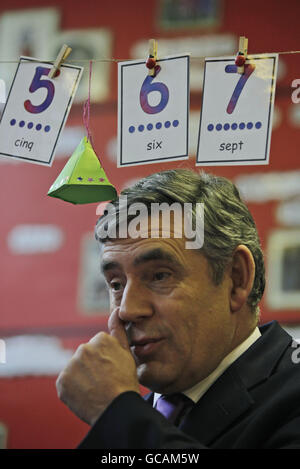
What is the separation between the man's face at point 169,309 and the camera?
5.76 feet

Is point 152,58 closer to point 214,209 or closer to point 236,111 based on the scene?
point 236,111

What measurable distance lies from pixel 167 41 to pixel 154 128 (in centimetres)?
190

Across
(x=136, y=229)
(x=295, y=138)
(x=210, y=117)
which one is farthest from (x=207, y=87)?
(x=295, y=138)

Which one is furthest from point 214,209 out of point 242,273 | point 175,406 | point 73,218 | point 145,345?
point 73,218

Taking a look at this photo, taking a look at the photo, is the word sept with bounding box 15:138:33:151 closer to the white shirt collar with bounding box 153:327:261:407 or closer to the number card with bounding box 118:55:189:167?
the number card with bounding box 118:55:189:167

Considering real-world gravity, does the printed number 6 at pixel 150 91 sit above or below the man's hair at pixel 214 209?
above

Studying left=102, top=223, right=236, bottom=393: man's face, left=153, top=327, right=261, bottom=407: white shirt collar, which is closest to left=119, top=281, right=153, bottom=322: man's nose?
left=102, top=223, right=236, bottom=393: man's face

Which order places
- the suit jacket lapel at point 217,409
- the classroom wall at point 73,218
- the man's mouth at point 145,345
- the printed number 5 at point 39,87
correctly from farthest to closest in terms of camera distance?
1. the classroom wall at point 73,218
2. the printed number 5 at point 39,87
3. the man's mouth at point 145,345
4. the suit jacket lapel at point 217,409

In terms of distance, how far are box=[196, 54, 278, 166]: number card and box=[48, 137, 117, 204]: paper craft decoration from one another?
27 centimetres

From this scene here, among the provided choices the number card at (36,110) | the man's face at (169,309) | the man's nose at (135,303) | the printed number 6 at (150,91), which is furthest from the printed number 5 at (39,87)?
the man's nose at (135,303)

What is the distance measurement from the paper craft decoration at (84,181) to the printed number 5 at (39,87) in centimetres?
16

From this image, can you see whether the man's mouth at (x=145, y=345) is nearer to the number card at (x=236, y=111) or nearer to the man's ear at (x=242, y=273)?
the man's ear at (x=242, y=273)

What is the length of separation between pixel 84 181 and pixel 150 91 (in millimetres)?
307

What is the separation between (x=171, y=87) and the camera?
1.88 metres
